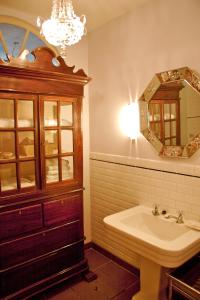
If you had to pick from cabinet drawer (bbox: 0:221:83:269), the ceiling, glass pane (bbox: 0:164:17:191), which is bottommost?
cabinet drawer (bbox: 0:221:83:269)

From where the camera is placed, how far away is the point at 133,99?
7.74ft

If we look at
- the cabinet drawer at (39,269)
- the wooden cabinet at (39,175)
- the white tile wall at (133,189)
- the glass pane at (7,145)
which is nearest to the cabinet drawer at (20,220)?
the wooden cabinet at (39,175)

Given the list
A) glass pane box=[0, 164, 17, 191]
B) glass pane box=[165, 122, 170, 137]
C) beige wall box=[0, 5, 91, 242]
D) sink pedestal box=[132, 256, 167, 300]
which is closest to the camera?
sink pedestal box=[132, 256, 167, 300]

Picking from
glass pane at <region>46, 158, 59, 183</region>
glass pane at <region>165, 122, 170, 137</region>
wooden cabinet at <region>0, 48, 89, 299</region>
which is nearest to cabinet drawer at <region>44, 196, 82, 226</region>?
wooden cabinet at <region>0, 48, 89, 299</region>

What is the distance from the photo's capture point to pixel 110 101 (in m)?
2.62

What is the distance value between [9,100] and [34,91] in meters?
0.21

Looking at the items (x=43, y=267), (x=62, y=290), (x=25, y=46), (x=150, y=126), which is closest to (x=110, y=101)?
(x=150, y=126)

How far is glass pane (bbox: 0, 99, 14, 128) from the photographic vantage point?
76.7 inches

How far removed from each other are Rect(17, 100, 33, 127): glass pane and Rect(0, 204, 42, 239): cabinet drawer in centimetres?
69

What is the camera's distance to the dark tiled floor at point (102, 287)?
7.26 ft

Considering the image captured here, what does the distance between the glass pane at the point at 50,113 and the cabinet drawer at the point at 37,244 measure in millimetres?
935

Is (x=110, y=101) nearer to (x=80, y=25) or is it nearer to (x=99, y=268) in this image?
(x=80, y=25)

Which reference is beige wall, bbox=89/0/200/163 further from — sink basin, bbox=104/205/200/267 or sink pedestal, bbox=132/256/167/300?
sink pedestal, bbox=132/256/167/300

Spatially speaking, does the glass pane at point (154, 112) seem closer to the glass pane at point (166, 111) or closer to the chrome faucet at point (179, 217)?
the glass pane at point (166, 111)
